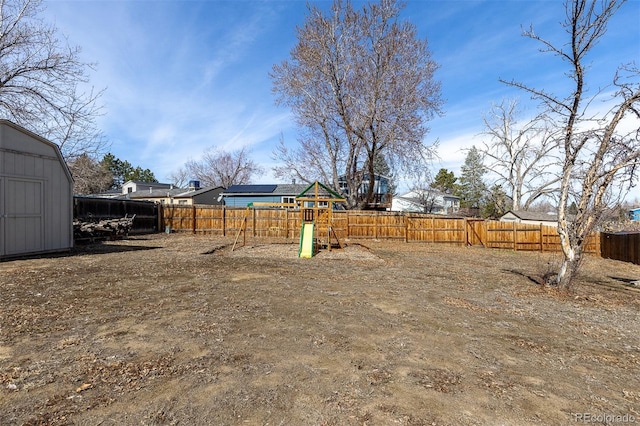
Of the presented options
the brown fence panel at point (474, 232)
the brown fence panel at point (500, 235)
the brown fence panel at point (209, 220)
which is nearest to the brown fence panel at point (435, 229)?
the brown fence panel at point (474, 232)

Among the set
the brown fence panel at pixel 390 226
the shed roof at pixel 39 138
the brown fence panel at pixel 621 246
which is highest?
the shed roof at pixel 39 138

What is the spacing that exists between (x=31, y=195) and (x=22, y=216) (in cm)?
67

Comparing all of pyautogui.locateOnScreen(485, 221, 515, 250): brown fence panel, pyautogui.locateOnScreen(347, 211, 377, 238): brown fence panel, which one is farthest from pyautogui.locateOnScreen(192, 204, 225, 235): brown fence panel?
pyautogui.locateOnScreen(485, 221, 515, 250): brown fence panel

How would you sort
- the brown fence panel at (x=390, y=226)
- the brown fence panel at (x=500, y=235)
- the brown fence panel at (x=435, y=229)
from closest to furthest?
1. the brown fence panel at (x=500, y=235)
2. the brown fence panel at (x=435, y=229)
3. the brown fence panel at (x=390, y=226)

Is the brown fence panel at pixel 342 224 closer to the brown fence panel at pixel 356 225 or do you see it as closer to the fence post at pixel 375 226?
the brown fence panel at pixel 356 225

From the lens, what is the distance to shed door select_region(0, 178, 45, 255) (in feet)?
28.5

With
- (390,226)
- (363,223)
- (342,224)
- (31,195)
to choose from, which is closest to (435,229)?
(390,226)

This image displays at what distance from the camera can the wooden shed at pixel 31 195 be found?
28.5ft

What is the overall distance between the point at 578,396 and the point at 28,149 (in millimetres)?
12878

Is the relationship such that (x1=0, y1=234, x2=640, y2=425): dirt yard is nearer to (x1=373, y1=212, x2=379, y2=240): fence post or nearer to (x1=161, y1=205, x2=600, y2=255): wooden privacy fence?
(x1=161, y1=205, x2=600, y2=255): wooden privacy fence

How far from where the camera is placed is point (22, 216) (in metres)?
9.06

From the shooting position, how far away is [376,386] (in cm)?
268

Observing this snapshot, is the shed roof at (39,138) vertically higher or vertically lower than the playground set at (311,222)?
higher

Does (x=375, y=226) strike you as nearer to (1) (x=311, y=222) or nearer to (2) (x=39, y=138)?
(1) (x=311, y=222)
